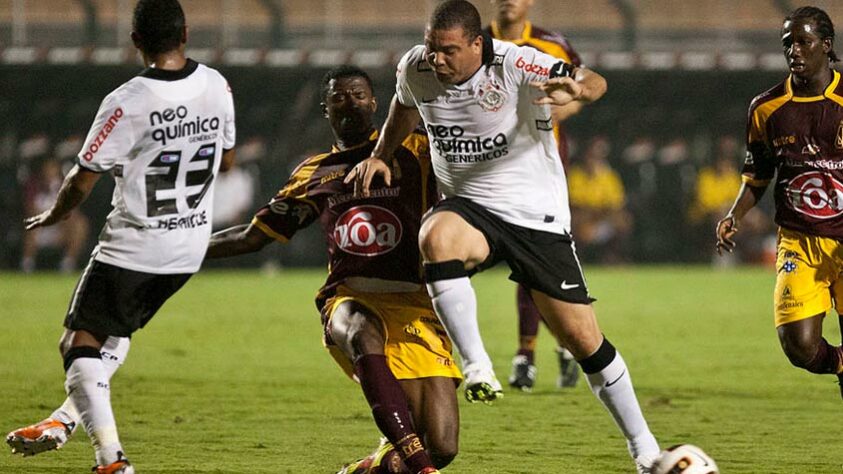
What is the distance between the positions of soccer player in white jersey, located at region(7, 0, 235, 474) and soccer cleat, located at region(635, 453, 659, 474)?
85.8 inches

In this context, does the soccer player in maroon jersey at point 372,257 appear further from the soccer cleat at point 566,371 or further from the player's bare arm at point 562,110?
the soccer cleat at point 566,371

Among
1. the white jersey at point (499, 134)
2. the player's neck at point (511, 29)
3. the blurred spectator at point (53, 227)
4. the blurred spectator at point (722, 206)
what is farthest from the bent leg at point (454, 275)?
the blurred spectator at point (722, 206)

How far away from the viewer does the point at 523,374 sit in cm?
1023

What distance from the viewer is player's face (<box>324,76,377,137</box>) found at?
6.93 m

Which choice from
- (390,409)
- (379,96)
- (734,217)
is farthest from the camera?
(379,96)

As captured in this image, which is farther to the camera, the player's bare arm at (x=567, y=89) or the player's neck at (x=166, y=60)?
the player's neck at (x=166, y=60)

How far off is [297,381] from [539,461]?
380 centimetres

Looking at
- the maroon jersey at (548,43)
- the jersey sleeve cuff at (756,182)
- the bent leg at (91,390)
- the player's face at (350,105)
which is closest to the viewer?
the bent leg at (91,390)

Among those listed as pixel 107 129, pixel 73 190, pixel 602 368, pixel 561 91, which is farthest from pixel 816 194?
pixel 73 190

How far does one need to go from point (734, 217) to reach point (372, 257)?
2.19 meters

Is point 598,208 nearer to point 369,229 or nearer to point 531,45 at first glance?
point 531,45

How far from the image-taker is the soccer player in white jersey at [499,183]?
20.5ft

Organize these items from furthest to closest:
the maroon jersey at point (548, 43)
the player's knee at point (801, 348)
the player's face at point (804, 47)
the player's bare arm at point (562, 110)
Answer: the maroon jersey at point (548, 43) < the player's knee at point (801, 348) < the player's face at point (804, 47) < the player's bare arm at point (562, 110)

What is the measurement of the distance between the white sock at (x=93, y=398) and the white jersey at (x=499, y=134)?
5.82 ft
